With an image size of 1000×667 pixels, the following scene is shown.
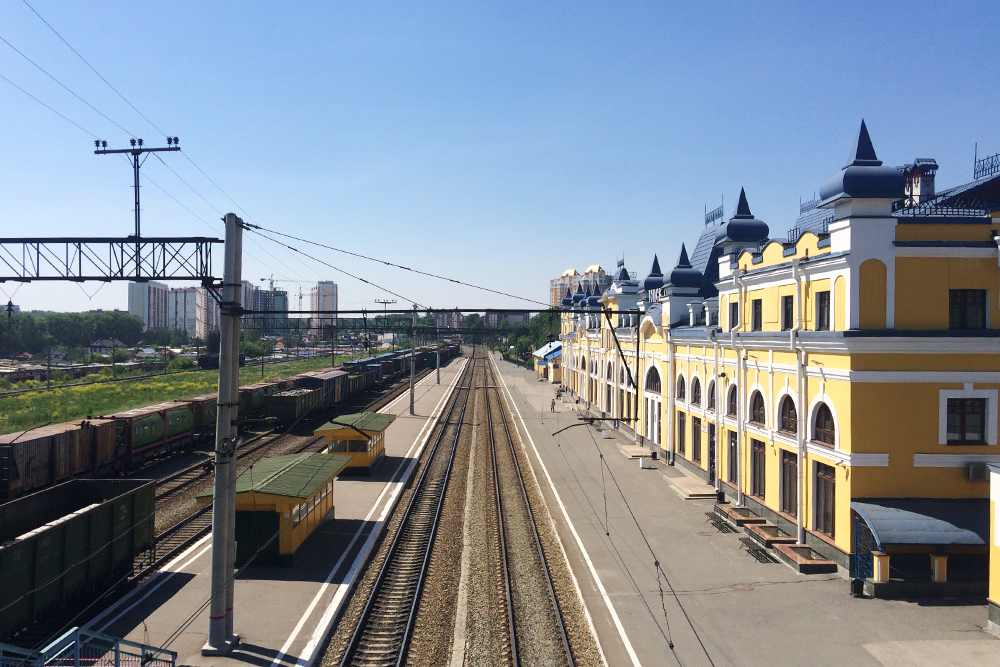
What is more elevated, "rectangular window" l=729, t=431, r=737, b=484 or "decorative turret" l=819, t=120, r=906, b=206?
"decorative turret" l=819, t=120, r=906, b=206

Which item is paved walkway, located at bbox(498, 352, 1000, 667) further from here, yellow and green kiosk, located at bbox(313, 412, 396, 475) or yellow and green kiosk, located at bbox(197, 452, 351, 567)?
yellow and green kiosk, located at bbox(313, 412, 396, 475)

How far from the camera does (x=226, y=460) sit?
36.0ft

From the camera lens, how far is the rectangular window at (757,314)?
65.2 feet

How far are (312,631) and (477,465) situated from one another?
1627cm

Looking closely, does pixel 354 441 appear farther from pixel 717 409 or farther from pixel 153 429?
pixel 717 409

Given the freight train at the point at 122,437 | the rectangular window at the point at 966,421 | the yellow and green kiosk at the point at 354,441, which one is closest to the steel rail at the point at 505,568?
the yellow and green kiosk at the point at 354,441

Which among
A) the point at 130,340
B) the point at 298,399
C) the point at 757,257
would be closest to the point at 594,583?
the point at 757,257

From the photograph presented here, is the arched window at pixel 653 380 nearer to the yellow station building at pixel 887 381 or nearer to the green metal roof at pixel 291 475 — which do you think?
the yellow station building at pixel 887 381

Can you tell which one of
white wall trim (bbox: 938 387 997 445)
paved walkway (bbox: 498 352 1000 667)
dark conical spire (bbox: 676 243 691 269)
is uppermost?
dark conical spire (bbox: 676 243 691 269)

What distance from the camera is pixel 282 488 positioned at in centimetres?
1537

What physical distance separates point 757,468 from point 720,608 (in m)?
7.94

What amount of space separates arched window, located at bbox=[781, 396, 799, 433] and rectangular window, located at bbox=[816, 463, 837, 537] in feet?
5.06

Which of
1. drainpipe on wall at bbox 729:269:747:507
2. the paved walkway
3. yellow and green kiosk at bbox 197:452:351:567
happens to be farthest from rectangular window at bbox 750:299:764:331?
yellow and green kiosk at bbox 197:452:351:567

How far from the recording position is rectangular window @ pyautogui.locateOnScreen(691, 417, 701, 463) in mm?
25344
